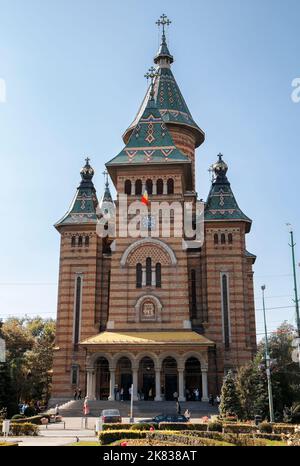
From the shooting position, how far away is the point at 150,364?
43.4 metres

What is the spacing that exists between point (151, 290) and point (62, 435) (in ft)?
58.2

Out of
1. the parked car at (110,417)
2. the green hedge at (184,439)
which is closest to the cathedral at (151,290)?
the parked car at (110,417)

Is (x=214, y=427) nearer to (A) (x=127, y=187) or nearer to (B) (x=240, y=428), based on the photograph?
(B) (x=240, y=428)

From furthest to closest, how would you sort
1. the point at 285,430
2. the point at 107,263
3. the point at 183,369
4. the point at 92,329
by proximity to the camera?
the point at 107,263 → the point at 92,329 → the point at 183,369 → the point at 285,430

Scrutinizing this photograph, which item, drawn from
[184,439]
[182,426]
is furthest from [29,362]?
[184,439]

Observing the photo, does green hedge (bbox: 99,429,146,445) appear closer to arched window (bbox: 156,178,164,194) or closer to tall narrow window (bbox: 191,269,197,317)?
tall narrow window (bbox: 191,269,197,317)

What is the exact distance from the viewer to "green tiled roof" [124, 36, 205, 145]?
55.7 meters

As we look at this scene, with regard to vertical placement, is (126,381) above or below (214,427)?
above

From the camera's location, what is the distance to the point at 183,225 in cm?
4688

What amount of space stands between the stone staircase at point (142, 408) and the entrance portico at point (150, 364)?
1.28 m
